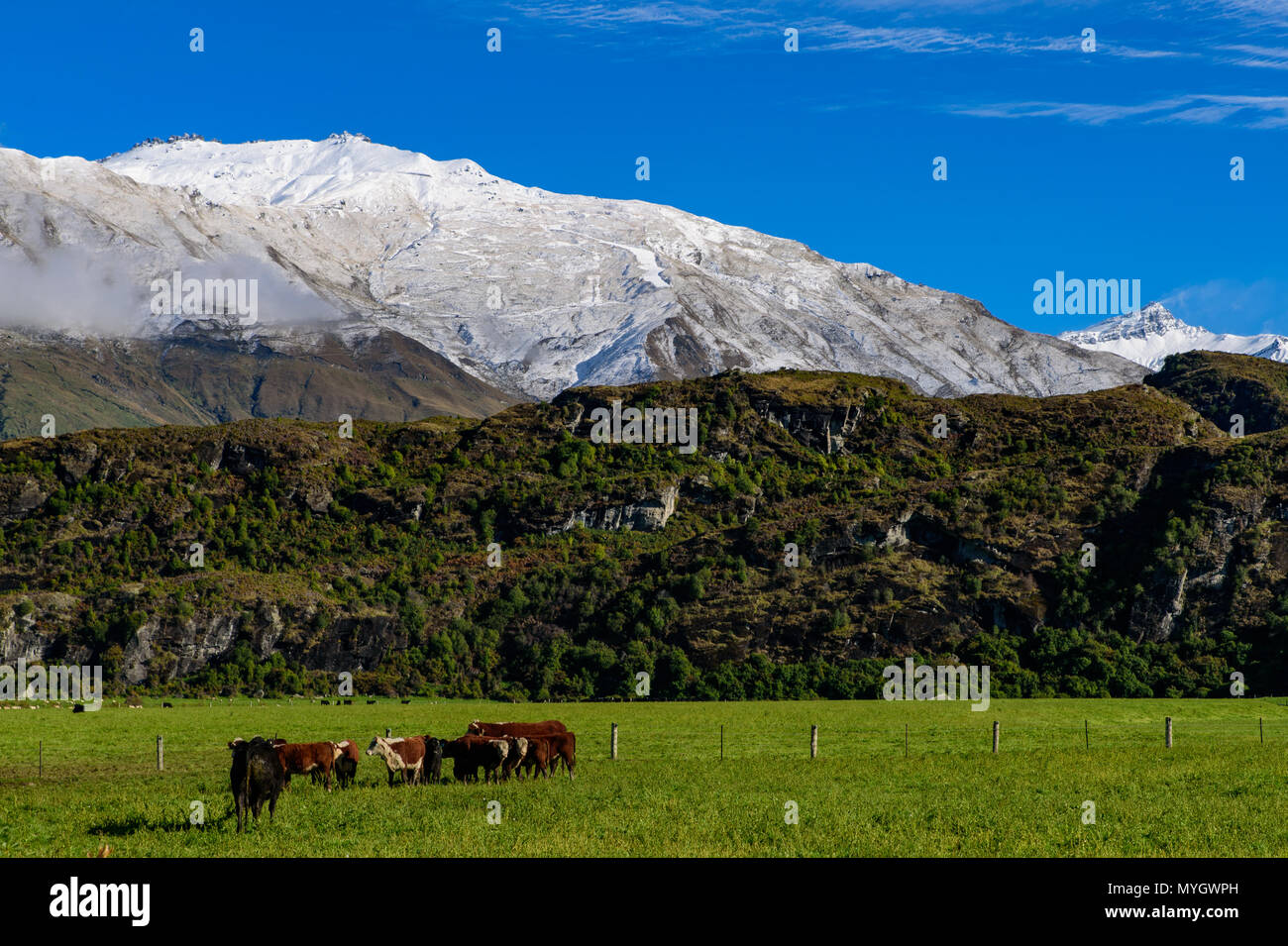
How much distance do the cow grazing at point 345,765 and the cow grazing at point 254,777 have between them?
29.5ft

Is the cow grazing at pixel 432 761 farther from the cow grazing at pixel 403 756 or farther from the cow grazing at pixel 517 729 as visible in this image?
the cow grazing at pixel 517 729

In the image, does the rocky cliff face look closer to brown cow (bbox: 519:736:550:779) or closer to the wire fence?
the wire fence

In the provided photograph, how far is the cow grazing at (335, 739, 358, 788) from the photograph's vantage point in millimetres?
41594

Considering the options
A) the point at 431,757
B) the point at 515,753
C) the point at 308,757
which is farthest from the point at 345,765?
the point at 515,753

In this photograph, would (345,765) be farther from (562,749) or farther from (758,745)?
(758,745)

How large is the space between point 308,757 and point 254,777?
386 inches

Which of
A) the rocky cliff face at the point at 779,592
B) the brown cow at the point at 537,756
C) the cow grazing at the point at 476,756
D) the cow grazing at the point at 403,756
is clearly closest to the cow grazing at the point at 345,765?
the cow grazing at the point at 403,756

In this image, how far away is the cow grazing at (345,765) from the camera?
41594mm

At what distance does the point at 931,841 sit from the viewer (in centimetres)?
2741

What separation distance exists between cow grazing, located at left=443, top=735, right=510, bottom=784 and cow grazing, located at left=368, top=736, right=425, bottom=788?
3.29ft

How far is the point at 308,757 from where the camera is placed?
135 feet
